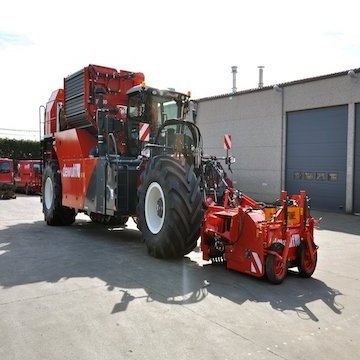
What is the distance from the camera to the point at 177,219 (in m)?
6.62

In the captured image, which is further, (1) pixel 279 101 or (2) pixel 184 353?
(1) pixel 279 101

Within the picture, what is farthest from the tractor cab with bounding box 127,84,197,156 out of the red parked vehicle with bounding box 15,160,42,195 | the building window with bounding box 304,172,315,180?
the red parked vehicle with bounding box 15,160,42,195

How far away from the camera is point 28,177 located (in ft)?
87.6

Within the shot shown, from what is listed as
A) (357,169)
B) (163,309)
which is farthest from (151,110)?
(357,169)

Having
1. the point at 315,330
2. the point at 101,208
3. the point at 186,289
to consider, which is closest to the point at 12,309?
the point at 186,289

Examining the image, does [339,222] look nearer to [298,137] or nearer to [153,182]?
[298,137]

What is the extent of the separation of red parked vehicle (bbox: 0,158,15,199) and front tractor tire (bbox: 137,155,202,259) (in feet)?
56.9

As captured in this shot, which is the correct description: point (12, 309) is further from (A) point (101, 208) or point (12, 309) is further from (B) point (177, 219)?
(A) point (101, 208)

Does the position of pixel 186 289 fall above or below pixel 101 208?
below

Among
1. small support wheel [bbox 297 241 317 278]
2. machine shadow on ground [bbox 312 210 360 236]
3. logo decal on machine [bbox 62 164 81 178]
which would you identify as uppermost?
logo decal on machine [bbox 62 164 81 178]

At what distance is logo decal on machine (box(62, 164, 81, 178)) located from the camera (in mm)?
10078

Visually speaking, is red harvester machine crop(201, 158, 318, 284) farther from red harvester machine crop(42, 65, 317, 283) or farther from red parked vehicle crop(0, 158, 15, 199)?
red parked vehicle crop(0, 158, 15, 199)

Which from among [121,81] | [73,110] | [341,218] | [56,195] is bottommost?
[341,218]

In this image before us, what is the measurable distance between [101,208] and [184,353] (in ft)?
18.1
